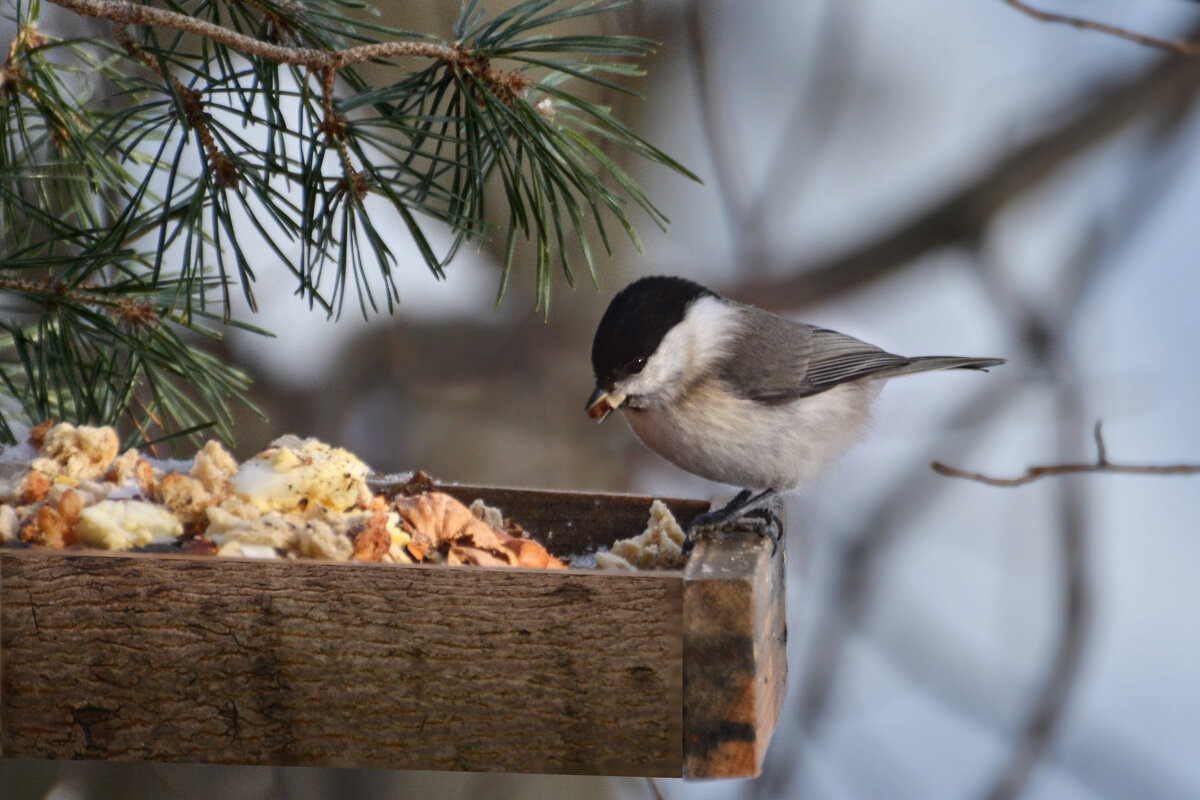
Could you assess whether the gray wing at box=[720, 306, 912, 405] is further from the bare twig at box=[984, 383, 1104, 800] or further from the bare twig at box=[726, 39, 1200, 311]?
the bare twig at box=[984, 383, 1104, 800]

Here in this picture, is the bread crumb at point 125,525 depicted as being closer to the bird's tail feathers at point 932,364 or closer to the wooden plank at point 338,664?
the wooden plank at point 338,664

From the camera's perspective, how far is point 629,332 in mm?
1057

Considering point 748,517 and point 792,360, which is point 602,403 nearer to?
point 748,517

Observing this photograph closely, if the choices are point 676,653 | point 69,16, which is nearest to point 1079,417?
point 676,653

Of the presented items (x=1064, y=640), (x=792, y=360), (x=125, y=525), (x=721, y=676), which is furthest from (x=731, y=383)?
(x=1064, y=640)

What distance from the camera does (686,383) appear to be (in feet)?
3.80

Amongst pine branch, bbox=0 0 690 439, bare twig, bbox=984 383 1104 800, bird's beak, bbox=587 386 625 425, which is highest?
pine branch, bbox=0 0 690 439

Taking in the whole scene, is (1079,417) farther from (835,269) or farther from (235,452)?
(235,452)

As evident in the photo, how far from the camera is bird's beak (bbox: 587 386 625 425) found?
1.07 meters

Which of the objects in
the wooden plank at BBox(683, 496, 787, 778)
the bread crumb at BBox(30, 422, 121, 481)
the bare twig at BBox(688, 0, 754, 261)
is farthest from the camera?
the bare twig at BBox(688, 0, 754, 261)

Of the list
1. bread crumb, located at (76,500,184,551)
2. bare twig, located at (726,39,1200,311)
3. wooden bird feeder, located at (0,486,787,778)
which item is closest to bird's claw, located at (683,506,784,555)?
wooden bird feeder, located at (0,486,787,778)

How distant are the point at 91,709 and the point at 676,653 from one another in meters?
0.47

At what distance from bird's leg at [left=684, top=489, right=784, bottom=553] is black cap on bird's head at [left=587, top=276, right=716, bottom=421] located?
0.16 m

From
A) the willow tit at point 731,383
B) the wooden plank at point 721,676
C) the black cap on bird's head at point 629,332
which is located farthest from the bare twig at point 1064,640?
the wooden plank at point 721,676
